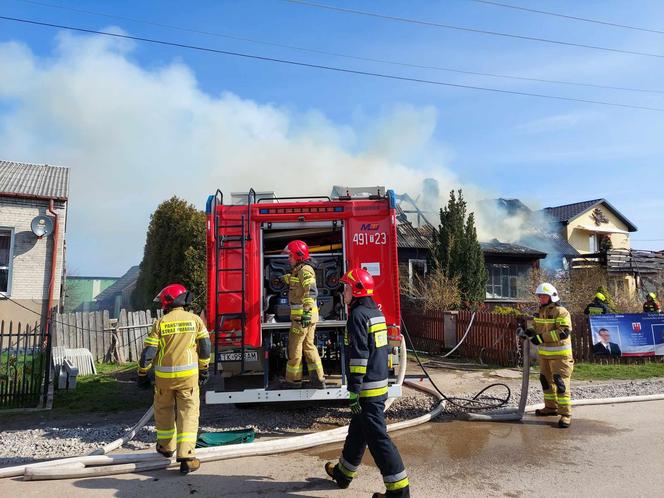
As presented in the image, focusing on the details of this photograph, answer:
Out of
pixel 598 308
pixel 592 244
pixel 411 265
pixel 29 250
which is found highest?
pixel 592 244

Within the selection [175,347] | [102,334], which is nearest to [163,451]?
[175,347]

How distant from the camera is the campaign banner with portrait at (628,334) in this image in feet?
37.3

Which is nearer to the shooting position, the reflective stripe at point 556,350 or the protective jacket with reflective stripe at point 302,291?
the protective jacket with reflective stripe at point 302,291

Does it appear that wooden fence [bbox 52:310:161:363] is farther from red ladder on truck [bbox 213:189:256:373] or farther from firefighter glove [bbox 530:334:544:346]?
firefighter glove [bbox 530:334:544:346]

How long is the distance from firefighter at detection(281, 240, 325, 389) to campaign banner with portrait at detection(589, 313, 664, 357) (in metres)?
7.97

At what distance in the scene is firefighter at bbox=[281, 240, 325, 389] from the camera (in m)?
5.94

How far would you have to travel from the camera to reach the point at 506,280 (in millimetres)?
22625

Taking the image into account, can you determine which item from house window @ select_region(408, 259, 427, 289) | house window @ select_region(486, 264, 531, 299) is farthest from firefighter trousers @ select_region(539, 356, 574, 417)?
house window @ select_region(486, 264, 531, 299)

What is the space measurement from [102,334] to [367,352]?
9.26 metres

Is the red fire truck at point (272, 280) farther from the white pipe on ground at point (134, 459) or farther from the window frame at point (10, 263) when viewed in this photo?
the window frame at point (10, 263)

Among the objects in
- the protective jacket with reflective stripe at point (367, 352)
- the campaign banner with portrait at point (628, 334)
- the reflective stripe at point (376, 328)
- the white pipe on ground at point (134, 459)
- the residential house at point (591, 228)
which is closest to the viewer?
the protective jacket with reflective stripe at point (367, 352)

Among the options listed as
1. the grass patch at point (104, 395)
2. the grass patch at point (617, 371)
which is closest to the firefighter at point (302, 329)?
the grass patch at point (104, 395)

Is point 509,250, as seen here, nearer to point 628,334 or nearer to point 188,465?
point 628,334

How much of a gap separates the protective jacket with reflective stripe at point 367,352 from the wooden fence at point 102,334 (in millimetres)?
8998
